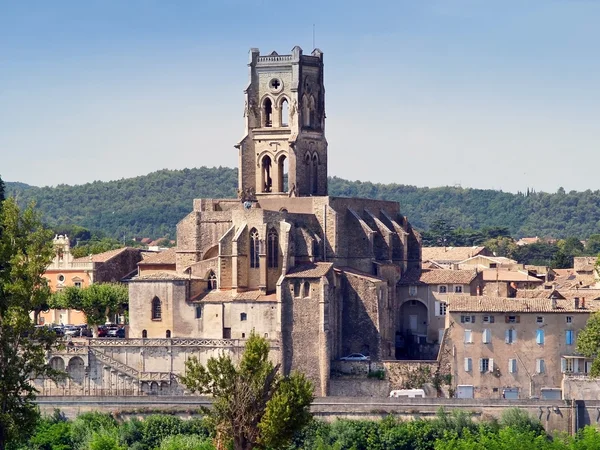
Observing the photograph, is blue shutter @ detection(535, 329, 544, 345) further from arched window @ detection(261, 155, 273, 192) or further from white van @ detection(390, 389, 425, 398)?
arched window @ detection(261, 155, 273, 192)

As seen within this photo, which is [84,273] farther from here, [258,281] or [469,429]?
[469,429]

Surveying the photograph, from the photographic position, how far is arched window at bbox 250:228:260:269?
85.1 metres

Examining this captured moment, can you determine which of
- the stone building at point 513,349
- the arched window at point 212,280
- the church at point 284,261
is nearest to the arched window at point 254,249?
the church at point 284,261

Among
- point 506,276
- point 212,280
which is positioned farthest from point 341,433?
point 506,276

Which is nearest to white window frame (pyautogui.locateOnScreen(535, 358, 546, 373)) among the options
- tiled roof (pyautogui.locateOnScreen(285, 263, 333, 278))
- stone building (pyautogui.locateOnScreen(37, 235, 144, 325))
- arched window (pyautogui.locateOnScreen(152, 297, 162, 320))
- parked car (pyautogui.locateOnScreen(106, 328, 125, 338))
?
tiled roof (pyautogui.locateOnScreen(285, 263, 333, 278))

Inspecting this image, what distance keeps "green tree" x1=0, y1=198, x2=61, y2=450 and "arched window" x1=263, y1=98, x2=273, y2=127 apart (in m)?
31.4

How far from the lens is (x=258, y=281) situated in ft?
278

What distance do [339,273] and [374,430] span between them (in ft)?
36.4

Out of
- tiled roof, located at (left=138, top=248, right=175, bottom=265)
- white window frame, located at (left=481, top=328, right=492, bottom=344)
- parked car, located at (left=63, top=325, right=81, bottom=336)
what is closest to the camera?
white window frame, located at (left=481, top=328, right=492, bottom=344)

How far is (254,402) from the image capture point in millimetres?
65688

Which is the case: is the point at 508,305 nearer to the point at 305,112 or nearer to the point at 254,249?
the point at 254,249

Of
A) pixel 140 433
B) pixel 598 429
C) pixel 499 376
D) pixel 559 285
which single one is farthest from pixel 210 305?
pixel 559 285

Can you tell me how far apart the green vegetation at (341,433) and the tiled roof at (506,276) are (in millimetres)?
21356

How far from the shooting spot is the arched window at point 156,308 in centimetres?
8475
